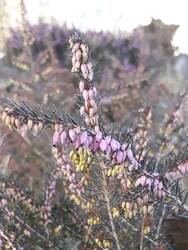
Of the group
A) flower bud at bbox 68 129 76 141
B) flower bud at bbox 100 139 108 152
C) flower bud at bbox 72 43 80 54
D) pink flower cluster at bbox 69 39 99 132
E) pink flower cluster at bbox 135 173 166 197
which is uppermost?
flower bud at bbox 72 43 80 54

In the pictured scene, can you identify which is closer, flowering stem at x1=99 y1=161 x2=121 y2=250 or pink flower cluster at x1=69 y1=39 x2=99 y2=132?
pink flower cluster at x1=69 y1=39 x2=99 y2=132

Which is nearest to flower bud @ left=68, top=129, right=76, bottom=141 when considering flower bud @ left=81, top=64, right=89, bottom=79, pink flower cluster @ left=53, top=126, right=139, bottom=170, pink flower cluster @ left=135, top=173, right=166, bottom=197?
pink flower cluster @ left=53, top=126, right=139, bottom=170

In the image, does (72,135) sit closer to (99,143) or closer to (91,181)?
(99,143)

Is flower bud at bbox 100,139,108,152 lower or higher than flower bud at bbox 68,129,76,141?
lower

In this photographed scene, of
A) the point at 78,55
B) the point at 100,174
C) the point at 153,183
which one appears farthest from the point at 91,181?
the point at 78,55

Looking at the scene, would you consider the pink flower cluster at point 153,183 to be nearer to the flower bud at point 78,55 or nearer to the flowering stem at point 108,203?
the flowering stem at point 108,203

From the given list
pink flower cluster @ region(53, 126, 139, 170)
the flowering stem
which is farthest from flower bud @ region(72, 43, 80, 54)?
the flowering stem

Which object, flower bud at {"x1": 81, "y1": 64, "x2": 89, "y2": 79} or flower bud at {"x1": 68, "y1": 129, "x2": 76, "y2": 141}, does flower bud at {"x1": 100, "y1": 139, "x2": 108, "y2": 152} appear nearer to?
flower bud at {"x1": 68, "y1": 129, "x2": 76, "y2": 141}

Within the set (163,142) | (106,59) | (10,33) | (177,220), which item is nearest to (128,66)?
(106,59)
